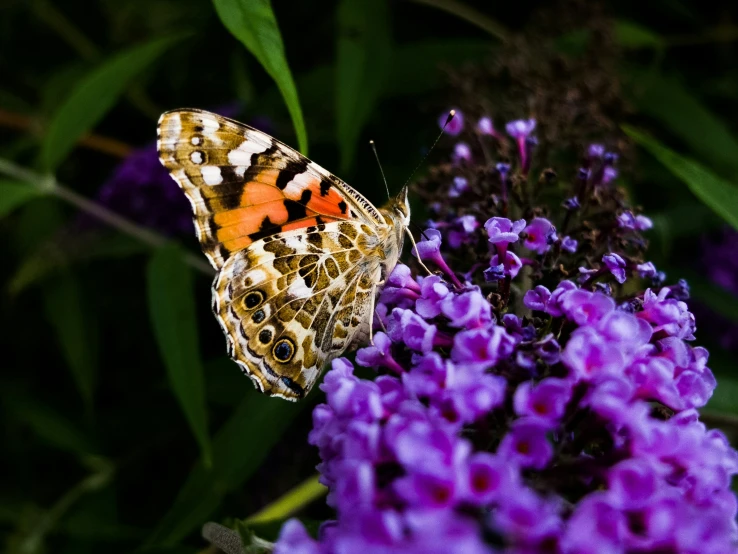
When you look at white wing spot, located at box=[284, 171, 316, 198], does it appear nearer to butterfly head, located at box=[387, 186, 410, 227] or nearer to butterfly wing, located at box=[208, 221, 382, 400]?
butterfly wing, located at box=[208, 221, 382, 400]

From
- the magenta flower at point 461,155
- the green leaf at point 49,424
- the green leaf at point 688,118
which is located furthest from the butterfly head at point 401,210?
the green leaf at point 49,424

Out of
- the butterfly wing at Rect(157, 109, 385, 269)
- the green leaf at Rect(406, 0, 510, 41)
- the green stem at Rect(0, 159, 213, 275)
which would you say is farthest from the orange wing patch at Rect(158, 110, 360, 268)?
the green leaf at Rect(406, 0, 510, 41)

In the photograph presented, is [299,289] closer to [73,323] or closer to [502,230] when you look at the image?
[502,230]

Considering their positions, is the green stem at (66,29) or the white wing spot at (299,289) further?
the green stem at (66,29)

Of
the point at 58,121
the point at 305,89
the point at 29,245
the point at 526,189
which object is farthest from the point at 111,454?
the point at 526,189

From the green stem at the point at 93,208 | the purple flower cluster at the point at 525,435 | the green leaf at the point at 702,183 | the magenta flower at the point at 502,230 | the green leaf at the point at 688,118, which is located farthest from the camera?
the green stem at the point at 93,208

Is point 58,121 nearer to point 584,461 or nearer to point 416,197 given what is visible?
point 416,197

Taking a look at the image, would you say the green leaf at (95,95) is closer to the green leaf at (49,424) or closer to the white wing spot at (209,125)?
the white wing spot at (209,125)

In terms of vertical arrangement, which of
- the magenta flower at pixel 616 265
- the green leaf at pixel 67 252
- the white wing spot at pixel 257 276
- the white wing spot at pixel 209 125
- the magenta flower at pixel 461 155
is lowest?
the green leaf at pixel 67 252
